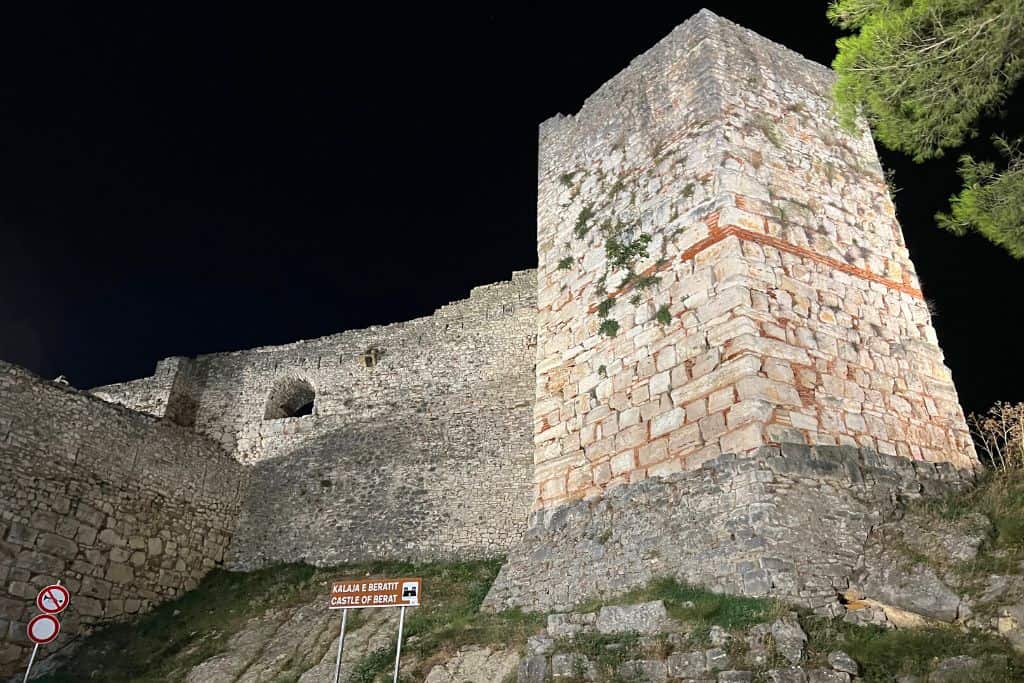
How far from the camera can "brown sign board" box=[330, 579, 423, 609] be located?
682 cm

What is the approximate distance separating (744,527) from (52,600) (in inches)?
306

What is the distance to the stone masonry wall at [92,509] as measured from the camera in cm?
1199

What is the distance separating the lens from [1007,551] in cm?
521

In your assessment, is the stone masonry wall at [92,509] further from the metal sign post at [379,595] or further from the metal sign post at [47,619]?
the metal sign post at [379,595]

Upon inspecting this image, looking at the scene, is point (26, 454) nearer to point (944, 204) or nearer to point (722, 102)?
point (722, 102)

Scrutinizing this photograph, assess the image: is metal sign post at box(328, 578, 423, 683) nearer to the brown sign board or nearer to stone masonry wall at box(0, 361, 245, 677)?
the brown sign board

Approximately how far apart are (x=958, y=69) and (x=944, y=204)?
10.1 metres

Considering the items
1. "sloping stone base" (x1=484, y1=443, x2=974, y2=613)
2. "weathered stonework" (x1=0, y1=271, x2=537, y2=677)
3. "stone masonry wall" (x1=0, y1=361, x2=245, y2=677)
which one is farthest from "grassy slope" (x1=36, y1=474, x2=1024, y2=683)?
"weathered stonework" (x1=0, y1=271, x2=537, y2=677)

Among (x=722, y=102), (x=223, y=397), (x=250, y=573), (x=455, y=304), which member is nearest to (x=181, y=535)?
(x=250, y=573)

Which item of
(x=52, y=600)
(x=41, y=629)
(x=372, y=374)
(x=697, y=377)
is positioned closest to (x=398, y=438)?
(x=372, y=374)

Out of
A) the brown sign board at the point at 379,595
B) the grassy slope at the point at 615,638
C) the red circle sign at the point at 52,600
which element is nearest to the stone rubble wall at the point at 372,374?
the grassy slope at the point at 615,638

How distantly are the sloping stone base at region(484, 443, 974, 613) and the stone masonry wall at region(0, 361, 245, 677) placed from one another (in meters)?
9.24

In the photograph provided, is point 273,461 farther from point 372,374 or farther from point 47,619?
point 47,619

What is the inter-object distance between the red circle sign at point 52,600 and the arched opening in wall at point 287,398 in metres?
11.6
